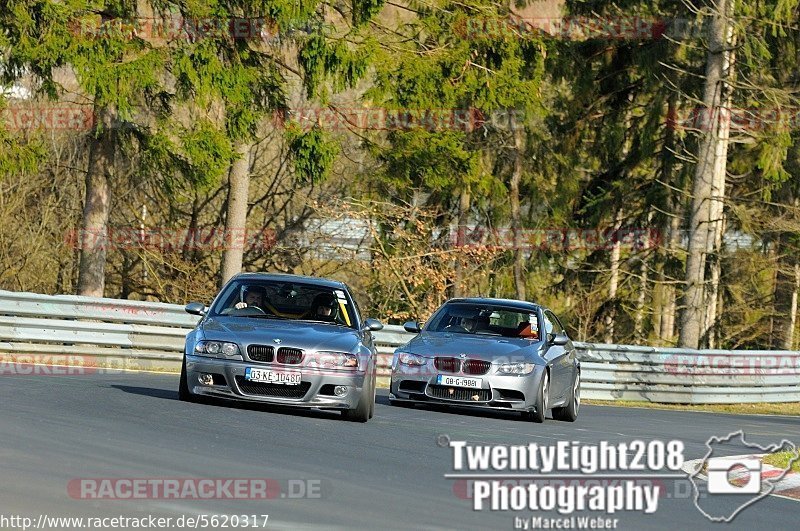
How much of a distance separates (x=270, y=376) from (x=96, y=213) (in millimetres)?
14654

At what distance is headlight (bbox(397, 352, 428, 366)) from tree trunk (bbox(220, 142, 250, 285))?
1113 centimetres

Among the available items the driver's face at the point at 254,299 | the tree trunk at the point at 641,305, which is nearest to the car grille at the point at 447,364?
the driver's face at the point at 254,299

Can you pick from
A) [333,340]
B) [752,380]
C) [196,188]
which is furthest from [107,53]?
[752,380]

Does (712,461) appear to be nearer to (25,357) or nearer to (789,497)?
(789,497)

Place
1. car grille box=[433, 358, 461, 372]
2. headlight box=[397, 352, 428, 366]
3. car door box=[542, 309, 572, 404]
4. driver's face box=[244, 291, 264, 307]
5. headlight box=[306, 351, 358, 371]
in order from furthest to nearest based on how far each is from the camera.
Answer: car door box=[542, 309, 572, 404]
headlight box=[397, 352, 428, 366]
car grille box=[433, 358, 461, 372]
driver's face box=[244, 291, 264, 307]
headlight box=[306, 351, 358, 371]

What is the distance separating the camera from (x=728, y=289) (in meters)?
38.2

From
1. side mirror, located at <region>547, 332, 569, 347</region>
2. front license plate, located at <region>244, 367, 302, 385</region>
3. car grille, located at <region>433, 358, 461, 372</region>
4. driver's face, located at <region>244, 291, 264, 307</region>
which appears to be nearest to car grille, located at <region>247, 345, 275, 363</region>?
front license plate, located at <region>244, 367, 302, 385</region>

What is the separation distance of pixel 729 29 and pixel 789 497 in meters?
22.5

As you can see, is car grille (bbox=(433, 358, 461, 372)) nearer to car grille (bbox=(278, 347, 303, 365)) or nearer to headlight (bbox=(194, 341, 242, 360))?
car grille (bbox=(278, 347, 303, 365))

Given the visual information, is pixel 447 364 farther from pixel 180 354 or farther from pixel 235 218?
pixel 235 218

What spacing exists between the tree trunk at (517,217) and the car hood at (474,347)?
2253 cm

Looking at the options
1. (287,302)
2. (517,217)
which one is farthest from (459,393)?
(517,217)

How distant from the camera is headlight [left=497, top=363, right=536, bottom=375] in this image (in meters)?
17.7

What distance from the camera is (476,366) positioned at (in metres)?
17.8
